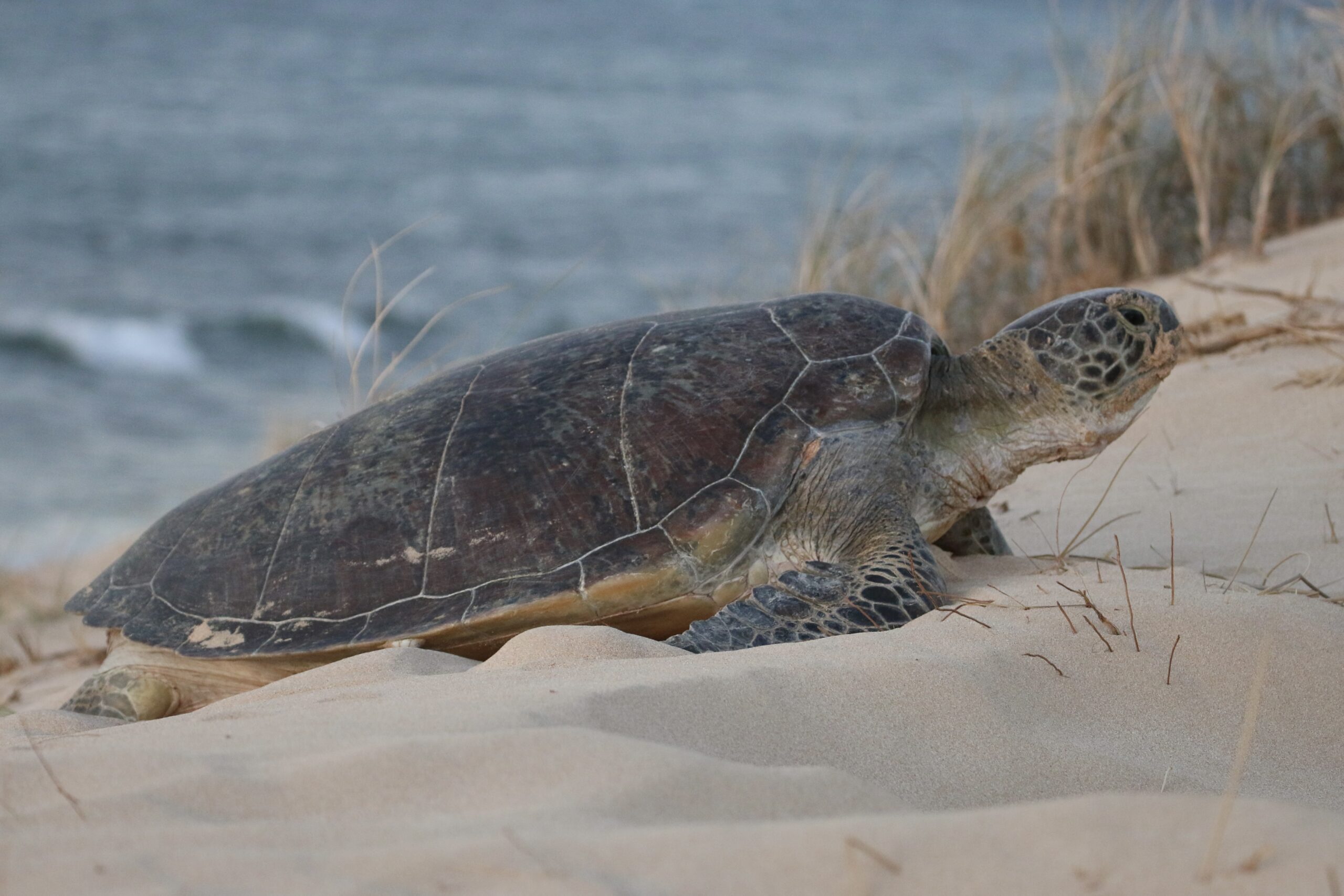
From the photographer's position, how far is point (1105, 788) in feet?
5.53

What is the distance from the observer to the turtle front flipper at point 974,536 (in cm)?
326

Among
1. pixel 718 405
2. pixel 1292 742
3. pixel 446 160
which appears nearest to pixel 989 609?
pixel 1292 742

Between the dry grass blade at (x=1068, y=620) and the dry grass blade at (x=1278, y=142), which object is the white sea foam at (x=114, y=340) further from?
the dry grass blade at (x=1068, y=620)

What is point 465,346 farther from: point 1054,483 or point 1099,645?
point 1099,645

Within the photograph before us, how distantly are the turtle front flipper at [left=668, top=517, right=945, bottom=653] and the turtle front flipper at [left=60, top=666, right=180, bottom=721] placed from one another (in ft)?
4.86

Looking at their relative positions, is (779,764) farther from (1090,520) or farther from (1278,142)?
(1278,142)

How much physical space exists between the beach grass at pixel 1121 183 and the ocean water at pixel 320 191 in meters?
0.49

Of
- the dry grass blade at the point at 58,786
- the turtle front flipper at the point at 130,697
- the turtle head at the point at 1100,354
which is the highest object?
the dry grass blade at the point at 58,786

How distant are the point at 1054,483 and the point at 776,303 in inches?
62.9

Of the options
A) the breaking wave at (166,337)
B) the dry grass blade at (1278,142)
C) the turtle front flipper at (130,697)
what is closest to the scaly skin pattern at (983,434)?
the turtle front flipper at (130,697)

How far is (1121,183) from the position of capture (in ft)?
19.8

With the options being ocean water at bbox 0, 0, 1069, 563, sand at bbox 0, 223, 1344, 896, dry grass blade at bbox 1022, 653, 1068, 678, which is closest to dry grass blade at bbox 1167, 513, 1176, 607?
sand at bbox 0, 223, 1344, 896

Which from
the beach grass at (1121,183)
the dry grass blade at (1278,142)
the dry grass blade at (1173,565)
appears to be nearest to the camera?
the dry grass blade at (1173,565)

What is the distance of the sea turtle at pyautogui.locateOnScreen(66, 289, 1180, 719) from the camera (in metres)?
2.72
